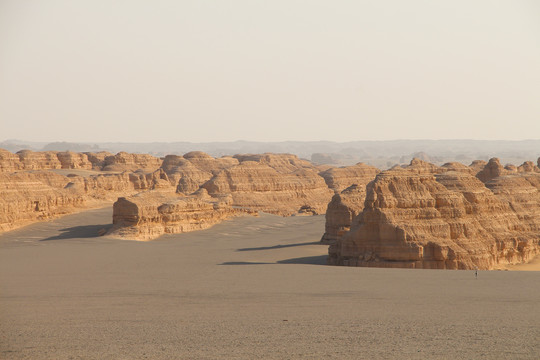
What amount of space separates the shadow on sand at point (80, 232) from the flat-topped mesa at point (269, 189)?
26.0 m

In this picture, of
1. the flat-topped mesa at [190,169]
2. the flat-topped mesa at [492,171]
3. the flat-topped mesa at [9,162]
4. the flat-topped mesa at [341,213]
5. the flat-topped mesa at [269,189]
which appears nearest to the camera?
the flat-topped mesa at [341,213]

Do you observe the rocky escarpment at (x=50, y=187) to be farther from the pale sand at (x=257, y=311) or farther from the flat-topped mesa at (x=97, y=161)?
the pale sand at (x=257, y=311)

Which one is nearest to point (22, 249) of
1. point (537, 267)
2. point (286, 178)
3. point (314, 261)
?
point (314, 261)

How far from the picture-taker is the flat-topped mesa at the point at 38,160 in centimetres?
6975

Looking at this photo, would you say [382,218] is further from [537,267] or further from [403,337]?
[403,337]

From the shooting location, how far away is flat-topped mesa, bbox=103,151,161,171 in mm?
79188

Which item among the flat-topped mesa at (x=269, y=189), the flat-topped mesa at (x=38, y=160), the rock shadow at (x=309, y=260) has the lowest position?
the flat-topped mesa at (x=269, y=189)

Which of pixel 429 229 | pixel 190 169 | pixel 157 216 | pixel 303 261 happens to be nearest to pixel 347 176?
pixel 190 169

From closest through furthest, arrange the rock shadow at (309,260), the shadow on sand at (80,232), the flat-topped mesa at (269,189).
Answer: the rock shadow at (309,260) → the shadow on sand at (80,232) → the flat-topped mesa at (269,189)

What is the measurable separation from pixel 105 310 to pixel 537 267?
17.9 m

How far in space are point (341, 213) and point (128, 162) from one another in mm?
56806

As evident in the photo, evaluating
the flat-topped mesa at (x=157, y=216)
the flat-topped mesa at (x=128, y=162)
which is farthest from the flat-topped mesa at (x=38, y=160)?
the flat-topped mesa at (x=157, y=216)

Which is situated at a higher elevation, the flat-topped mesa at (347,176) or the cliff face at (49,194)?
the cliff face at (49,194)

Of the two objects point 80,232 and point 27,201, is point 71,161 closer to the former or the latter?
point 27,201
